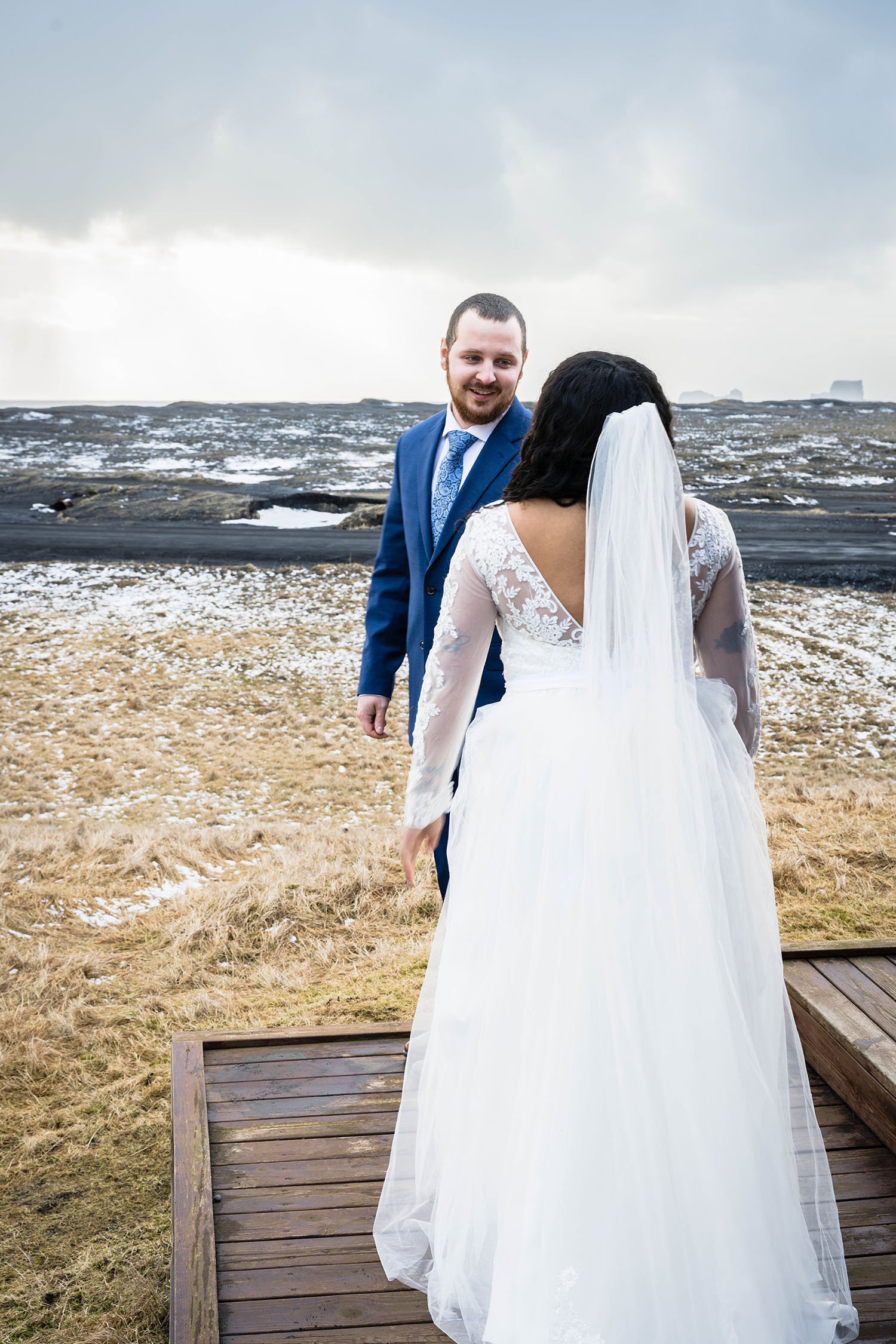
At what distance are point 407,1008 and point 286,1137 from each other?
50.4 inches

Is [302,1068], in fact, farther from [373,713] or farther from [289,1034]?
[373,713]

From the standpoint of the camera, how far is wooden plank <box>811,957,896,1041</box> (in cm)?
253

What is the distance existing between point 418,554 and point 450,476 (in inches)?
9.0

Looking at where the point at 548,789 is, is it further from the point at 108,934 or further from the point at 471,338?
the point at 108,934

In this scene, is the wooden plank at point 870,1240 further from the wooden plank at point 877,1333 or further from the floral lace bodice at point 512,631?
the floral lace bodice at point 512,631

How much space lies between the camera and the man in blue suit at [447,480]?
252 cm

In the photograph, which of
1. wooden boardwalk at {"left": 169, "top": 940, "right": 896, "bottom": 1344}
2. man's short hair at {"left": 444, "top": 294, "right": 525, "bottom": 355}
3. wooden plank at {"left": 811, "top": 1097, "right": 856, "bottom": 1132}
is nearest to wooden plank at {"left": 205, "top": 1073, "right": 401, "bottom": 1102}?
wooden boardwalk at {"left": 169, "top": 940, "right": 896, "bottom": 1344}

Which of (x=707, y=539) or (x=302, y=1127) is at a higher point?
(x=707, y=539)

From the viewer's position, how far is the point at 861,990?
272 cm

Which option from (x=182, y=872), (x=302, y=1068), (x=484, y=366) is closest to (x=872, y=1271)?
(x=302, y=1068)

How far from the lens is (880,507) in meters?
22.8

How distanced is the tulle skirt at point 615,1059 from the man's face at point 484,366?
1.00 metres

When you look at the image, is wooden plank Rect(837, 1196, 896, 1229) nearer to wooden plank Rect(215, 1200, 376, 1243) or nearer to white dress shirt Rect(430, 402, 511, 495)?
wooden plank Rect(215, 1200, 376, 1243)

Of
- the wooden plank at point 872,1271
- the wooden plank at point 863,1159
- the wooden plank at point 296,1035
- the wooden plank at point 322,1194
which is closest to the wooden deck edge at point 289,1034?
the wooden plank at point 296,1035
